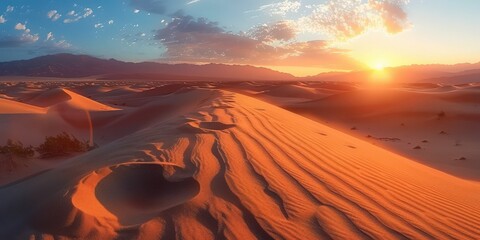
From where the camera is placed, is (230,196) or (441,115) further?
(441,115)

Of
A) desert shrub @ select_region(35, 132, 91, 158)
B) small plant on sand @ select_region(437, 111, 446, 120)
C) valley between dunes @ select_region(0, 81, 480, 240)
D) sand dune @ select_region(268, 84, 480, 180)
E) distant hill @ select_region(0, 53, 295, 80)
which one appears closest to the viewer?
valley between dunes @ select_region(0, 81, 480, 240)

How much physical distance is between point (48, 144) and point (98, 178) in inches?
175

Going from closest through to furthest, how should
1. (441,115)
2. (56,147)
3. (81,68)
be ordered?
(56,147) < (441,115) < (81,68)

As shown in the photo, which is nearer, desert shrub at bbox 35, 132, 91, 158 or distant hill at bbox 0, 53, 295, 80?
desert shrub at bbox 35, 132, 91, 158

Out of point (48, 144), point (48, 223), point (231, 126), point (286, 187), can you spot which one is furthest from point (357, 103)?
point (48, 223)

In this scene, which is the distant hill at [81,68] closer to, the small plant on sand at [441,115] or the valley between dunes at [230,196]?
the small plant on sand at [441,115]

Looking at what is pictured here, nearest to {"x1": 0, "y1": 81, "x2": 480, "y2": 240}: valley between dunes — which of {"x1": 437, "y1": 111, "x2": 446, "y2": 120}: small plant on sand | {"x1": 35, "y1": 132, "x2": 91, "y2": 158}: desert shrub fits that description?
{"x1": 35, "y1": 132, "x2": 91, "y2": 158}: desert shrub

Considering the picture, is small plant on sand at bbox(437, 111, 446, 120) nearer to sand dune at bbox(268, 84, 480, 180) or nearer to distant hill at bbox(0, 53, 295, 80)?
sand dune at bbox(268, 84, 480, 180)

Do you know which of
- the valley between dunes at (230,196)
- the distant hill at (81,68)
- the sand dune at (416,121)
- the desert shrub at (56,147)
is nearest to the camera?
the valley between dunes at (230,196)

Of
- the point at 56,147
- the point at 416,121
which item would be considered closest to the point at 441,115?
the point at 416,121

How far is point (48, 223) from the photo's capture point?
277 centimetres

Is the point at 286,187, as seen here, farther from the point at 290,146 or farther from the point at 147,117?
the point at 147,117

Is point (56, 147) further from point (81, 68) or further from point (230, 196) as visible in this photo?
point (81, 68)

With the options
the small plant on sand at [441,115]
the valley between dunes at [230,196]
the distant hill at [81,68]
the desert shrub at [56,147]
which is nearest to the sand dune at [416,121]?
the small plant on sand at [441,115]
